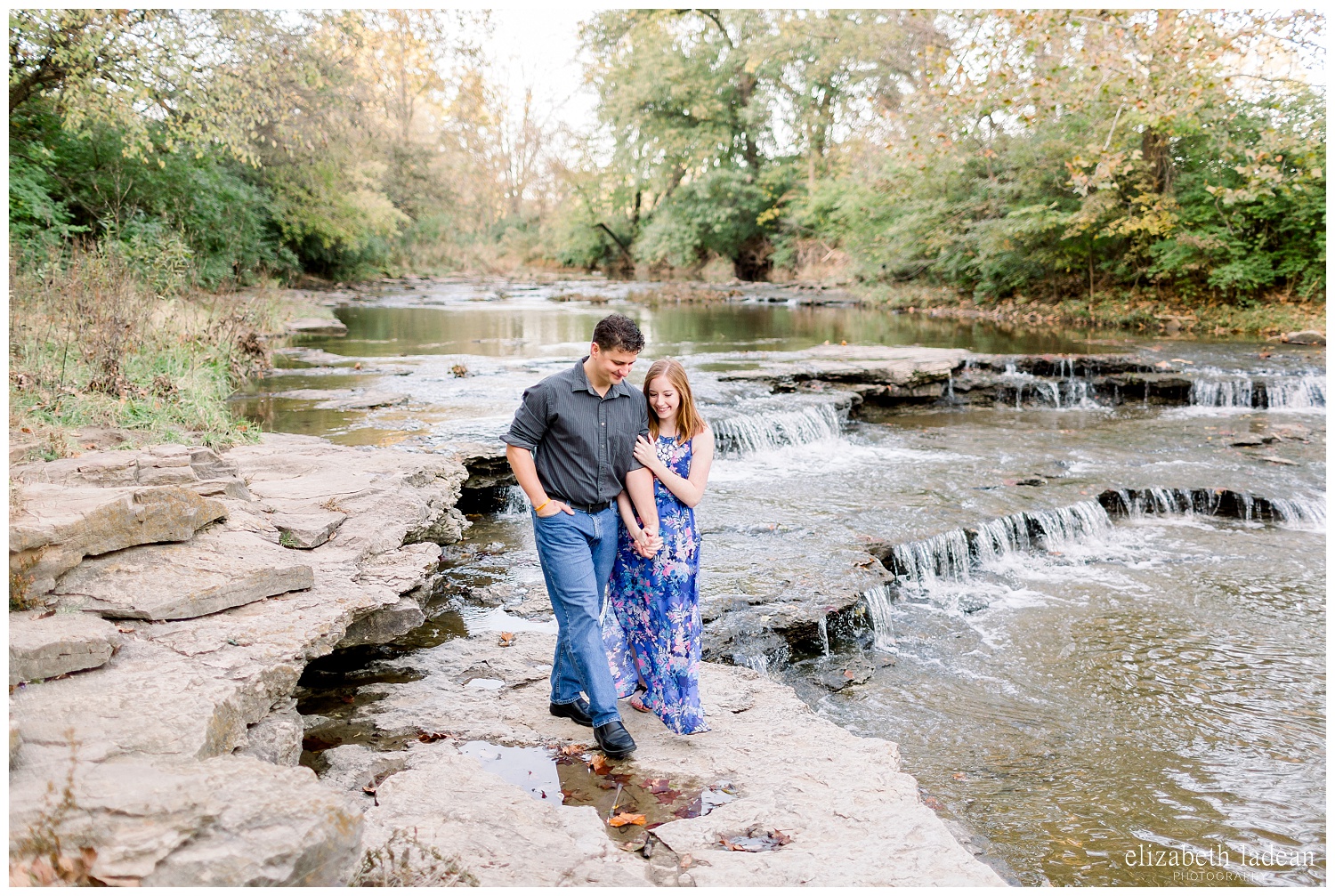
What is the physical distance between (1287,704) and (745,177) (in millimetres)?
33685

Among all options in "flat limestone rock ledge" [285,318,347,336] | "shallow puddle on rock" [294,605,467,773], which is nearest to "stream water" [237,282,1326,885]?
"shallow puddle on rock" [294,605,467,773]

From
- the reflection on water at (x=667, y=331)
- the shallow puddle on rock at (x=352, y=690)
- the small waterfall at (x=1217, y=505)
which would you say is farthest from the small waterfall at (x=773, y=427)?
the shallow puddle on rock at (x=352, y=690)

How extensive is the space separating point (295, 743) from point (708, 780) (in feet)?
5.61

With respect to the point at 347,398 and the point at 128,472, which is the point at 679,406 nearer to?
the point at 128,472

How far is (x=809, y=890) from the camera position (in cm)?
306

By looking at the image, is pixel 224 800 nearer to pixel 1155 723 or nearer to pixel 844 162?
pixel 1155 723

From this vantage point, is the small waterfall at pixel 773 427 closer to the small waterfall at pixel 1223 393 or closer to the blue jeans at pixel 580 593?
the small waterfall at pixel 1223 393

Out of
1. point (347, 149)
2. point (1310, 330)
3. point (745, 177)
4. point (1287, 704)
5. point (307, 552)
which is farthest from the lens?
point (745, 177)

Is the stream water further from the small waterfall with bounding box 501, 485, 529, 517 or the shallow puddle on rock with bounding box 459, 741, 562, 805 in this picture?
the shallow puddle on rock with bounding box 459, 741, 562, 805

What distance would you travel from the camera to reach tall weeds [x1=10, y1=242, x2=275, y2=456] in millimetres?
7781

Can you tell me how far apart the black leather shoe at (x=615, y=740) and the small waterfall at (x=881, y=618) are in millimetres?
2974

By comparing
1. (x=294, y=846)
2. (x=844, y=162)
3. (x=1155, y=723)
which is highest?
(x=844, y=162)

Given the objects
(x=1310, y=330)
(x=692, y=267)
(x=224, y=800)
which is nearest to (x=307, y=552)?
(x=224, y=800)

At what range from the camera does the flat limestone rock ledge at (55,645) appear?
3.34m
